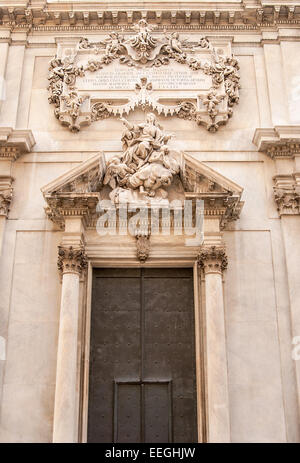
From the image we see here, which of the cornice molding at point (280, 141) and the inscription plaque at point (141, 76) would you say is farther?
the inscription plaque at point (141, 76)

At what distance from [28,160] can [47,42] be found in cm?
318

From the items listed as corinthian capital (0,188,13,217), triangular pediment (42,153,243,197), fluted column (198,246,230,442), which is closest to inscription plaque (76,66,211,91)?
triangular pediment (42,153,243,197)

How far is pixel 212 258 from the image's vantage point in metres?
10.6

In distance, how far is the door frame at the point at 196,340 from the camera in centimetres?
1012

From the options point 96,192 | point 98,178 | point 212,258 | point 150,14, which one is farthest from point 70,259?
point 150,14

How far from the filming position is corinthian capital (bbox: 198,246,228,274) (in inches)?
416

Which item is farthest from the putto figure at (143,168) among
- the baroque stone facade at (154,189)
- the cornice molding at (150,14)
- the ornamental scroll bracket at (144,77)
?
the cornice molding at (150,14)

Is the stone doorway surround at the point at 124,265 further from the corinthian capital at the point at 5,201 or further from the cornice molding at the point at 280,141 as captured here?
the cornice molding at the point at 280,141

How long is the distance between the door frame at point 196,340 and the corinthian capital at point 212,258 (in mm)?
404

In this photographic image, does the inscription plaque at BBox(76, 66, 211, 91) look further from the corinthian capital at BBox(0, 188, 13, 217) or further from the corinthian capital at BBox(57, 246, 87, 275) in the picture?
the corinthian capital at BBox(57, 246, 87, 275)

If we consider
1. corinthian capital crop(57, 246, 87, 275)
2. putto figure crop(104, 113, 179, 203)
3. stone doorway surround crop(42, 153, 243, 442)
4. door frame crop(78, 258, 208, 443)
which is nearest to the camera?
stone doorway surround crop(42, 153, 243, 442)

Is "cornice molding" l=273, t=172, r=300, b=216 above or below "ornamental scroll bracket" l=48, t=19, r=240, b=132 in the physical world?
below

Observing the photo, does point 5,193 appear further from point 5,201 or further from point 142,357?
point 142,357
